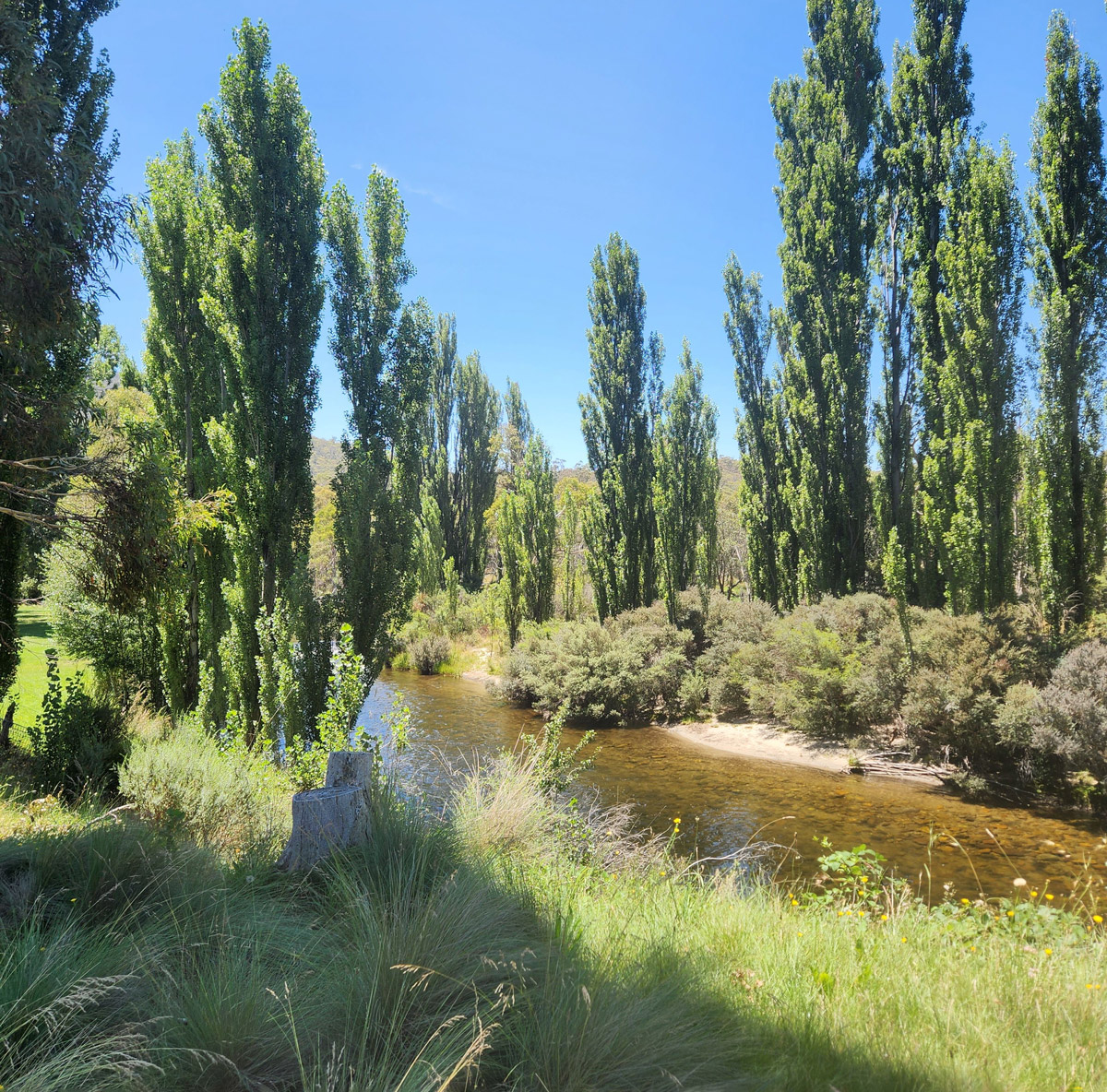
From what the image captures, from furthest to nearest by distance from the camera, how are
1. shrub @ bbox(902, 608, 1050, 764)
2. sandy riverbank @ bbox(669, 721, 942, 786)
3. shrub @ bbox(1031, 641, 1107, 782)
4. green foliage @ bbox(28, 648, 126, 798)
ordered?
sandy riverbank @ bbox(669, 721, 942, 786) < shrub @ bbox(902, 608, 1050, 764) < shrub @ bbox(1031, 641, 1107, 782) < green foliage @ bbox(28, 648, 126, 798)

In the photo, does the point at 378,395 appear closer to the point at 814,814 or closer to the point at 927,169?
the point at 814,814

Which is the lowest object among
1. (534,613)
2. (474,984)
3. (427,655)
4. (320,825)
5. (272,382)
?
(427,655)

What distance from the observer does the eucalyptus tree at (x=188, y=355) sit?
9938 mm

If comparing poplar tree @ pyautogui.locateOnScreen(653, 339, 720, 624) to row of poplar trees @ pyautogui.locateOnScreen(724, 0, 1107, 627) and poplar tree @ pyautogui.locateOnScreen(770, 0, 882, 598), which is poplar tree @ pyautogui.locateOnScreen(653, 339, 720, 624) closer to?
row of poplar trees @ pyautogui.locateOnScreen(724, 0, 1107, 627)

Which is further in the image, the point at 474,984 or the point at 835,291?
the point at 835,291

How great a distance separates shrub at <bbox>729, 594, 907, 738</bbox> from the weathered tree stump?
1088 centimetres

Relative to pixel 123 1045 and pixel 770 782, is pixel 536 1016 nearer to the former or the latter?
pixel 123 1045

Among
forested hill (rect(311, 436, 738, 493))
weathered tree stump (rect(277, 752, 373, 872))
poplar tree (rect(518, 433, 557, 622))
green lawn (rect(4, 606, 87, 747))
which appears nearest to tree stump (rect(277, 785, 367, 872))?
weathered tree stump (rect(277, 752, 373, 872))

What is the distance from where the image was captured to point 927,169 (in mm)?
14312

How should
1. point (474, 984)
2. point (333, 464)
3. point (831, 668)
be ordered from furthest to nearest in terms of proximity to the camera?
point (333, 464) → point (831, 668) → point (474, 984)

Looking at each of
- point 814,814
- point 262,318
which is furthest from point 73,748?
point 814,814

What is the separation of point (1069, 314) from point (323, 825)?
13764 mm

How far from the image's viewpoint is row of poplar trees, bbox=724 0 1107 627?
1085 cm

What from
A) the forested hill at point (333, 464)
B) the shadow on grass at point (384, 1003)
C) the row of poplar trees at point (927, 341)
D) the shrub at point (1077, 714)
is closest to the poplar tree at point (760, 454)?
the row of poplar trees at point (927, 341)
